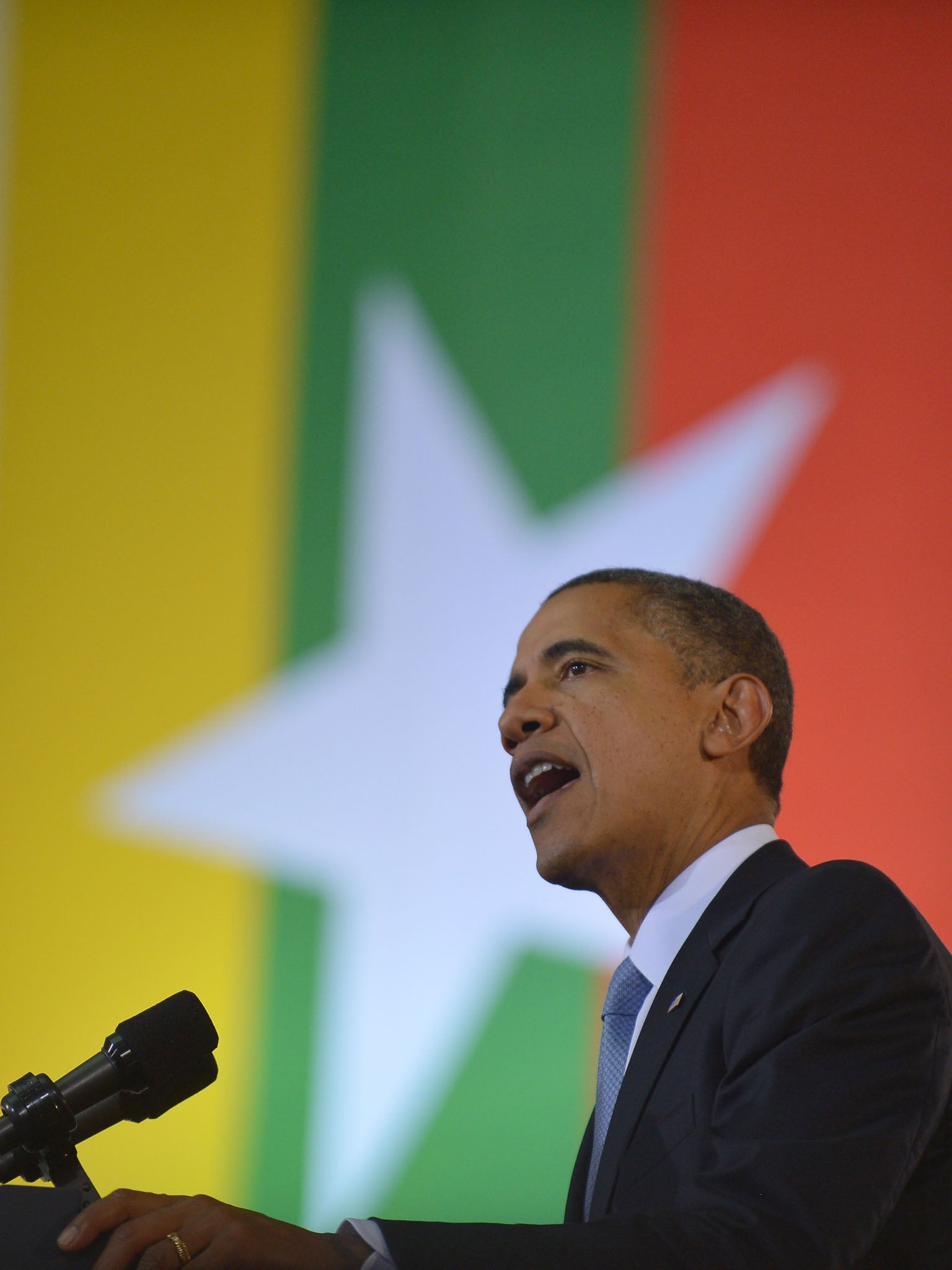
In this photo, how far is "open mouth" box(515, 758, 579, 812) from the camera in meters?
1.81

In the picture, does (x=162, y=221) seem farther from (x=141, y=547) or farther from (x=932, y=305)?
(x=932, y=305)

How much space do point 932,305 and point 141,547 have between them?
5.39 ft

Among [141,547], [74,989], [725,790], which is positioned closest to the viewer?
[725,790]

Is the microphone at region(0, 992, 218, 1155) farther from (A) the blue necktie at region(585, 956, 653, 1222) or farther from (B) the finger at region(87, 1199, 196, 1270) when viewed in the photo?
(A) the blue necktie at region(585, 956, 653, 1222)

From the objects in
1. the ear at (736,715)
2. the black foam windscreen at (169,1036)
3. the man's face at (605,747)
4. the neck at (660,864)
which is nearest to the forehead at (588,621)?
the man's face at (605,747)

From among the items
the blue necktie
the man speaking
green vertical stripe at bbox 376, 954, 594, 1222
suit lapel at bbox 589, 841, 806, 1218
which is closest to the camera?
the man speaking

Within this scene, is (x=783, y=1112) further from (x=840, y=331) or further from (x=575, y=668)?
(x=840, y=331)

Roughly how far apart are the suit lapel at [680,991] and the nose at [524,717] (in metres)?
0.36

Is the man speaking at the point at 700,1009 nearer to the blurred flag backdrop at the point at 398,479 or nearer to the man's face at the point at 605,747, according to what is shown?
the man's face at the point at 605,747

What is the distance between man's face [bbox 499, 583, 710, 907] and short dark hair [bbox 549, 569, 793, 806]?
0.08 ft

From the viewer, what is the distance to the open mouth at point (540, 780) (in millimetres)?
1808

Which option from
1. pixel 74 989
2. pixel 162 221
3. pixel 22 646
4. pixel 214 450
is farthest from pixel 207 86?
pixel 74 989

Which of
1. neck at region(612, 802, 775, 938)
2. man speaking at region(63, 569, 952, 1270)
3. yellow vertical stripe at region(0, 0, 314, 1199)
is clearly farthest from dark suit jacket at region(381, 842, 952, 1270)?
yellow vertical stripe at region(0, 0, 314, 1199)

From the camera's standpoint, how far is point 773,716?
182cm
